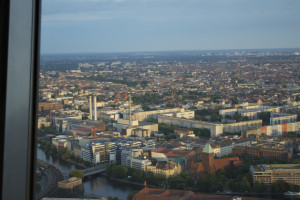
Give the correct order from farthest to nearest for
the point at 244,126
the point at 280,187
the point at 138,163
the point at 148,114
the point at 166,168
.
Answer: the point at 148,114 < the point at 244,126 < the point at 138,163 < the point at 166,168 < the point at 280,187

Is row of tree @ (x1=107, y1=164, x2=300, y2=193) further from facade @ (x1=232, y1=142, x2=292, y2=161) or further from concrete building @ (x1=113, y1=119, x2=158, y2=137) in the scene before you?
concrete building @ (x1=113, y1=119, x2=158, y2=137)

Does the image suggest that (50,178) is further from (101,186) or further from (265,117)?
(265,117)

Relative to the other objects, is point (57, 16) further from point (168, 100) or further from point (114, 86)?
point (168, 100)

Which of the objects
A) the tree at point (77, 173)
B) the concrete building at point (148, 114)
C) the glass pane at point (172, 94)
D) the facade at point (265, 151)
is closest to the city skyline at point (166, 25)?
the glass pane at point (172, 94)

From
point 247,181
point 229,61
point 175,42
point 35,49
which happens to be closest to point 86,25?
point 175,42

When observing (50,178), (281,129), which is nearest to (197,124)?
(281,129)

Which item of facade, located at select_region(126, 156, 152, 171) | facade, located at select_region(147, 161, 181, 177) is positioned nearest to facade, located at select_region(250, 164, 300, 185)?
facade, located at select_region(147, 161, 181, 177)

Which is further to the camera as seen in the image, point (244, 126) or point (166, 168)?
point (244, 126)
